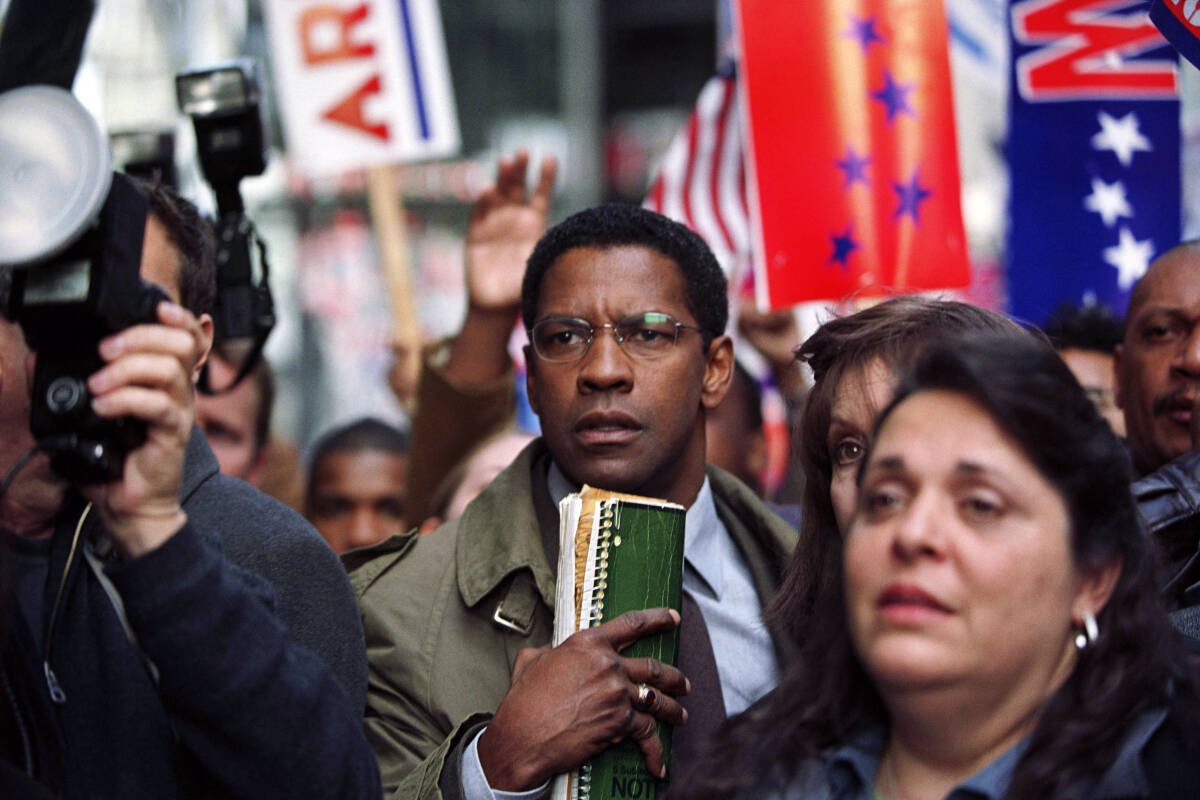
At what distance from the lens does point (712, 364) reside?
308cm

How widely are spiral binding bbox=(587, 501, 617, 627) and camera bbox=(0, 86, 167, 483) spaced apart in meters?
0.78

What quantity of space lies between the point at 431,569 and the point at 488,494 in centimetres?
21

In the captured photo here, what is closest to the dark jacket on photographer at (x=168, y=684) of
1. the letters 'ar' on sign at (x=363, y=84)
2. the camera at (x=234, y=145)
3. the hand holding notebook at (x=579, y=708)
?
the hand holding notebook at (x=579, y=708)

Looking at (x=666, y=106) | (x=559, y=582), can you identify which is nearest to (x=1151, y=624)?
(x=559, y=582)

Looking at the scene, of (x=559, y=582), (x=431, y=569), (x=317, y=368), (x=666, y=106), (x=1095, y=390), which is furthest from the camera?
(x=666, y=106)

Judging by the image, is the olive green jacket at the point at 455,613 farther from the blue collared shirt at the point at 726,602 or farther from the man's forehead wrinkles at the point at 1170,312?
the man's forehead wrinkles at the point at 1170,312

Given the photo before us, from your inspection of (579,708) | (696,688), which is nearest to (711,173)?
(696,688)

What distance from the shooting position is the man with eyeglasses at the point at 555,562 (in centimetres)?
226

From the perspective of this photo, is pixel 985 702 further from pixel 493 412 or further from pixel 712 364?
pixel 493 412

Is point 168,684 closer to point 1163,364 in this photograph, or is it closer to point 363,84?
point 1163,364

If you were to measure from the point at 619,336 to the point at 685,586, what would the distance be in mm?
520

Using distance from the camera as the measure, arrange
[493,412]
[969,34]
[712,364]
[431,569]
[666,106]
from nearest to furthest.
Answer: [431,569] → [712,364] → [493,412] → [969,34] → [666,106]

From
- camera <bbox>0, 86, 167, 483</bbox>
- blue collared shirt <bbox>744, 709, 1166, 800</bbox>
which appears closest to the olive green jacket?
blue collared shirt <bbox>744, 709, 1166, 800</bbox>

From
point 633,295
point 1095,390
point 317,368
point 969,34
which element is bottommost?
point 317,368
